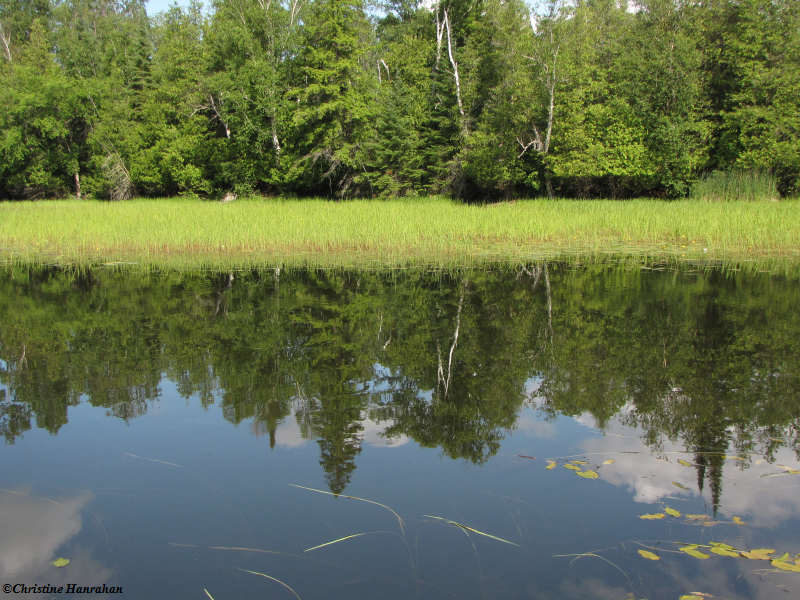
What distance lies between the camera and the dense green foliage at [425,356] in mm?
5035

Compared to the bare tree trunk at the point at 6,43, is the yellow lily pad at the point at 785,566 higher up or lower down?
lower down

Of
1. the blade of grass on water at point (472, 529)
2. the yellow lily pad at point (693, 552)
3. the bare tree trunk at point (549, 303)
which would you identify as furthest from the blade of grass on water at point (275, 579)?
the bare tree trunk at point (549, 303)

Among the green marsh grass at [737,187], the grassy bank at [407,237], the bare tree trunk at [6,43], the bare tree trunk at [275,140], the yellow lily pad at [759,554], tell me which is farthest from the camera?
the bare tree trunk at [6,43]

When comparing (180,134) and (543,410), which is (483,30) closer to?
(180,134)

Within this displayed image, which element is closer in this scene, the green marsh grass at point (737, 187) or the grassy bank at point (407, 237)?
the grassy bank at point (407, 237)

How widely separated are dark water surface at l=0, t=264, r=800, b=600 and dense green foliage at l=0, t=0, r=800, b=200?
18.2m

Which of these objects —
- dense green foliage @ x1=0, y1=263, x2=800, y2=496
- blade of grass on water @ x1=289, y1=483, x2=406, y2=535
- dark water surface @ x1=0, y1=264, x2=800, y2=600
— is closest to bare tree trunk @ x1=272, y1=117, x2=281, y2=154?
dense green foliage @ x1=0, y1=263, x2=800, y2=496

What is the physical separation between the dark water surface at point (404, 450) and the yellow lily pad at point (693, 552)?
0.06 metres

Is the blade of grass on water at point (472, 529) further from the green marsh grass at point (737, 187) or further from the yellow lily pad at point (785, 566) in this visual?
the green marsh grass at point (737, 187)

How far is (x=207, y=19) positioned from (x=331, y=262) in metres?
26.8

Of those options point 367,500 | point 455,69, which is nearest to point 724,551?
point 367,500

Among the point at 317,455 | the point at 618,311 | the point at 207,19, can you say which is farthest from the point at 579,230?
the point at 207,19

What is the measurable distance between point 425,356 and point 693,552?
145 inches

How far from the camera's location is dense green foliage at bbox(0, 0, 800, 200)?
953 inches
